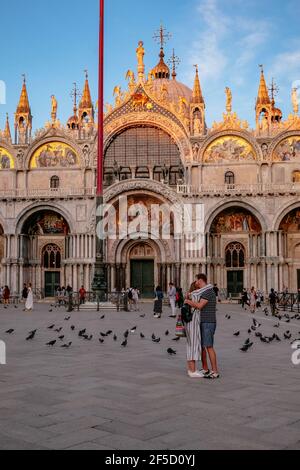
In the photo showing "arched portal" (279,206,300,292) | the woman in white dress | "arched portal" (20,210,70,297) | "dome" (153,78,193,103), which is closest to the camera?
the woman in white dress

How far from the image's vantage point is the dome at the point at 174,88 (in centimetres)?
5764

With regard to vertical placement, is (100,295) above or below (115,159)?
below

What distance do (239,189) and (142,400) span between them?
33.6 metres

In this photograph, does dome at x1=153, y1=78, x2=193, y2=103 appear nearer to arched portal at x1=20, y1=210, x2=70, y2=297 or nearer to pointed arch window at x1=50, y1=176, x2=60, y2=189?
pointed arch window at x1=50, y1=176, x2=60, y2=189

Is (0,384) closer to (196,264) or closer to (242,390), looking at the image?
(242,390)

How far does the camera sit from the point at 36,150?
4353cm

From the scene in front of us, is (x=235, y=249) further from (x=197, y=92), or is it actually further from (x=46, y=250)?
(x=46, y=250)

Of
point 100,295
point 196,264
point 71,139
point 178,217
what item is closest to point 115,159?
point 71,139

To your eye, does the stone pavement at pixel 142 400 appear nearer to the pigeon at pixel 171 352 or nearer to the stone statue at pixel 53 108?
the pigeon at pixel 171 352

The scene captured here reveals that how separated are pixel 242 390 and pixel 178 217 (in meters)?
31.9

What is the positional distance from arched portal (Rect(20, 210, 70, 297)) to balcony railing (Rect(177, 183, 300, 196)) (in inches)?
408

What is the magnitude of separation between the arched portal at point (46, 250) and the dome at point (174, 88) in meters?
21.6

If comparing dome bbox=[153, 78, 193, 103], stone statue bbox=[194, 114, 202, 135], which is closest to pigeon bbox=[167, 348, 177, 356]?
stone statue bbox=[194, 114, 202, 135]

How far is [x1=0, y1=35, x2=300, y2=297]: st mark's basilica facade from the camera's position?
39.9m
